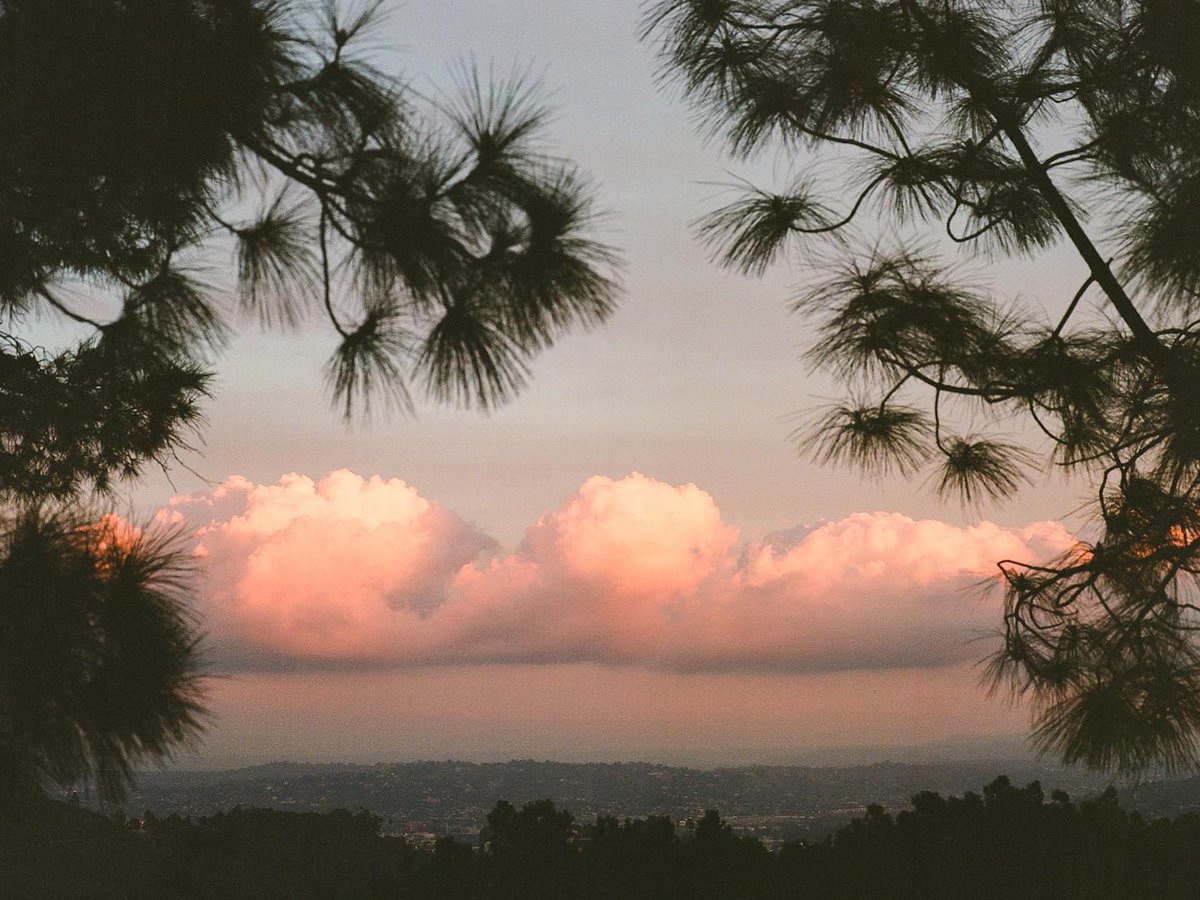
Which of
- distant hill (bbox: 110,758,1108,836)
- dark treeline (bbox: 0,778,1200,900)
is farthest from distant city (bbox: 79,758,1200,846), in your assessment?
dark treeline (bbox: 0,778,1200,900)

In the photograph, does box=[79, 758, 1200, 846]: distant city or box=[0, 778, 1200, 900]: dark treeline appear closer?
box=[0, 778, 1200, 900]: dark treeline

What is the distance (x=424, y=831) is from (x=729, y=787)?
5.58 metres

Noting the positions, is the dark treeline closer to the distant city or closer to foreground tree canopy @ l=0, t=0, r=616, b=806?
foreground tree canopy @ l=0, t=0, r=616, b=806

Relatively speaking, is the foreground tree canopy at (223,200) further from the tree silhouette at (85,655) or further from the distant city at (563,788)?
the distant city at (563,788)

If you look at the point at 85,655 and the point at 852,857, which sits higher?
the point at 85,655

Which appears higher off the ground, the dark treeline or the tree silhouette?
the tree silhouette

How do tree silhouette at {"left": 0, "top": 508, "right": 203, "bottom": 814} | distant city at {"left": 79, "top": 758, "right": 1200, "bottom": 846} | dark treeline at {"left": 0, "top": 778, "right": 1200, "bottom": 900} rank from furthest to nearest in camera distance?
distant city at {"left": 79, "top": 758, "right": 1200, "bottom": 846}
dark treeline at {"left": 0, "top": 778, "right": 1200, "bottom": 900}
tree silhouette at {"left": 0, "top": 508, "right": 203, "bottom": 814}

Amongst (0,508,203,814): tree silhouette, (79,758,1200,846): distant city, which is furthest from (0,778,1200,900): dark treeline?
(79,758,1200,846): distant city

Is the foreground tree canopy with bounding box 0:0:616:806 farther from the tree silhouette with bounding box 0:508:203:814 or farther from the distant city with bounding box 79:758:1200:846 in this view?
the distant city with bounding box 79:758:1200:846

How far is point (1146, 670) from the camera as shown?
3664 mm

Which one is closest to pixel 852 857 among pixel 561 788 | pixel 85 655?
pixel 85 655

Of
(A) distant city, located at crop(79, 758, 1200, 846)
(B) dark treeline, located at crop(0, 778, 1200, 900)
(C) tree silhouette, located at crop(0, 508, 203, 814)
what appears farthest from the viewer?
(A) distant city, located at crop(79, 758, 1200, 846)

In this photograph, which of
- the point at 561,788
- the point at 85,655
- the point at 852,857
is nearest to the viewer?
the point at 85,655

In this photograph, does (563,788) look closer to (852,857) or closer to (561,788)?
(561,788)
